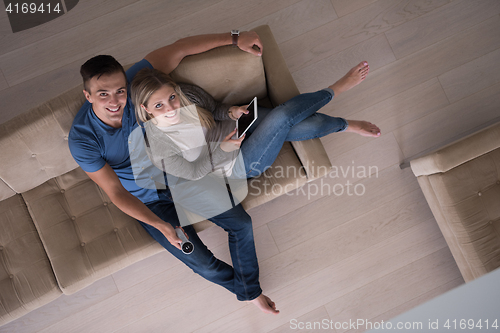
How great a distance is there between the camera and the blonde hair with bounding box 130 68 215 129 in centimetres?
127

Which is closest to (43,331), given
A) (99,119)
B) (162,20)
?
(99,119)

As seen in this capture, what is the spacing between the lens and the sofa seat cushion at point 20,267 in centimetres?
145

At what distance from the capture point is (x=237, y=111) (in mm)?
1471

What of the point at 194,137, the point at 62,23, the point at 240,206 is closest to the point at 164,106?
the point at 194,137

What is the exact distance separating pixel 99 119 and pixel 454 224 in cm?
179

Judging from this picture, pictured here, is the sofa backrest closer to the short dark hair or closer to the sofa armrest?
the short dark hair

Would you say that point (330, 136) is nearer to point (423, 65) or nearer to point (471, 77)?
point (423, 65)

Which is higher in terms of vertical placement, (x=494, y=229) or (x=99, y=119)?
(x=99, y=119)

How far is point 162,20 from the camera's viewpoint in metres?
1.99

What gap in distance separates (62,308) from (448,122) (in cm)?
262

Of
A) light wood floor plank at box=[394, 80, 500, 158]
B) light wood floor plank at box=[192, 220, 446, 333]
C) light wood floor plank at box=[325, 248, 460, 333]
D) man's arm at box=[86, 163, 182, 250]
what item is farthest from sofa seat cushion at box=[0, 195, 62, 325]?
light wood floor plank at box=[394, 80, 500, 158]

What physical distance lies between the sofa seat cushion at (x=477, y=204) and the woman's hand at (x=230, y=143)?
103cm

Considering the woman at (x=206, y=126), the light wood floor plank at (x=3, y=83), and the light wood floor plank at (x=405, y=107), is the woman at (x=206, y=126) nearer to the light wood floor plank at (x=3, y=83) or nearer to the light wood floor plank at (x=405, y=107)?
the light wood floor plank at (x=405, y=107)

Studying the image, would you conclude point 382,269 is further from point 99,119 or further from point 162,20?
point 162,20
